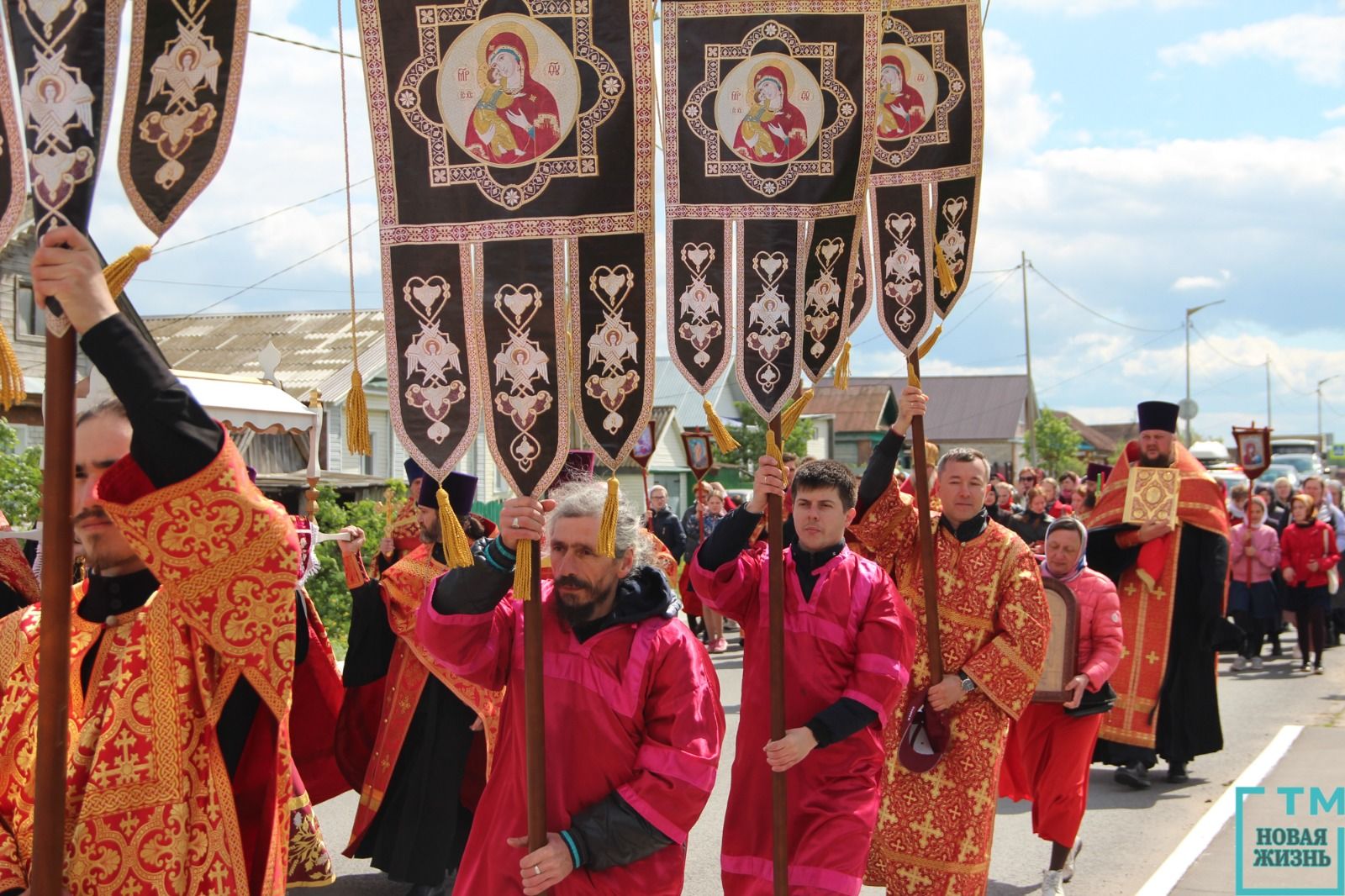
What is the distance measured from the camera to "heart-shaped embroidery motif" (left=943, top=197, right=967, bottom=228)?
628 centimetres

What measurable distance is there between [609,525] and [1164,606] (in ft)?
22.0

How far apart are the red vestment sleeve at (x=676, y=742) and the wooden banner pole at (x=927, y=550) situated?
2.08 metres

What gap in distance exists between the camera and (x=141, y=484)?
2820 mm

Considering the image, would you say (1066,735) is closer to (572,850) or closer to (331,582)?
(572,850)

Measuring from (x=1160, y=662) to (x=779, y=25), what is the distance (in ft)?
20.6

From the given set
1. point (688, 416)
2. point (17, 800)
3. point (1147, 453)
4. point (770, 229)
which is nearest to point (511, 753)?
point (17, 800)

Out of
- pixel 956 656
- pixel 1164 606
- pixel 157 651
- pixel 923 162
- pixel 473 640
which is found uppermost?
pixel 923 162

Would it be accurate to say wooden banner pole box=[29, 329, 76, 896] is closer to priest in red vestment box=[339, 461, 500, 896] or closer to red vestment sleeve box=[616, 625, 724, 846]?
red vestment sleeve box=[616, 625, 724, 846]

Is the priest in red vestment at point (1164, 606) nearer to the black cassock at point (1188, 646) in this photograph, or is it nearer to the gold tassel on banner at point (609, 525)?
the black cassock at point (1188, 646)

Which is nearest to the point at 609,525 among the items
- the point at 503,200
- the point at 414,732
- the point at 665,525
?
the point at 503,200

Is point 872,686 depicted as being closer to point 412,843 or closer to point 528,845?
point 528,845

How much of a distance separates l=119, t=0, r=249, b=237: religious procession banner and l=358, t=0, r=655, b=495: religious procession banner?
853mm

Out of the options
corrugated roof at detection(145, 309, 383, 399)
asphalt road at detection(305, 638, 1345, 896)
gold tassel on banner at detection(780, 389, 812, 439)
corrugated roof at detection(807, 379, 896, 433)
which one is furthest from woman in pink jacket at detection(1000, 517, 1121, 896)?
corrugated roof at detection(807, 379, 896, 433)

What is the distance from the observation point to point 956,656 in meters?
6.13
